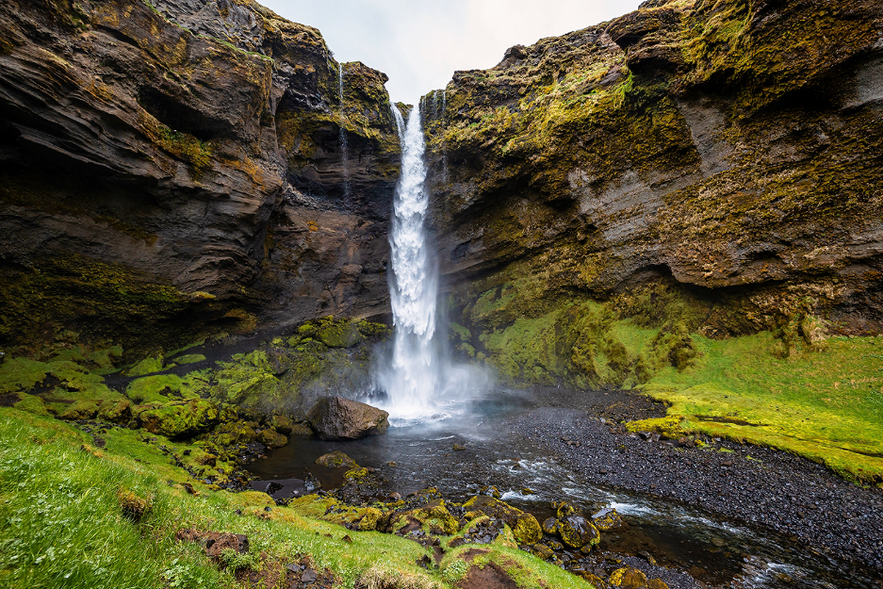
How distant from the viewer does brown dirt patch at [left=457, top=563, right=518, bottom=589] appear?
246 inches

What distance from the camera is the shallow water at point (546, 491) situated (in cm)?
848

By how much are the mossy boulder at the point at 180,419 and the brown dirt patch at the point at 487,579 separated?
16197 millimetres

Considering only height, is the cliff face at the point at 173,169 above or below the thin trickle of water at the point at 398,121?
below

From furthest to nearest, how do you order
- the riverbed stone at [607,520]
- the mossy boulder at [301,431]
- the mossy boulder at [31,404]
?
the mossy boulder at [301,431] < the mossy boulder at [31,404] < the riverbed stone at [607,520]

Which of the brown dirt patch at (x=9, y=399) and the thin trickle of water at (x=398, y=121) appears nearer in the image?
the brown dirt patch at (x=9, y=399)

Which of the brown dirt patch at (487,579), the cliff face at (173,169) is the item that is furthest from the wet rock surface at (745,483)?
the cliff face at (173,169)

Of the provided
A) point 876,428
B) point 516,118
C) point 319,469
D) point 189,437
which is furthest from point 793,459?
point 516,118

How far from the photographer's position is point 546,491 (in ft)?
41.8

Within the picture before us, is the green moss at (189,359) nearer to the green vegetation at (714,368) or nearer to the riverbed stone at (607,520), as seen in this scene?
the green vegetation at (714,368)

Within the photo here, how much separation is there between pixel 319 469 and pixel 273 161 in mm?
23903

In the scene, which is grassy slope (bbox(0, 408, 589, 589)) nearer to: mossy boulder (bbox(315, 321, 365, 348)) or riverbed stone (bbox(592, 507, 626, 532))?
Answer: riverbed stone (bbox(592, 507, 626, 532))

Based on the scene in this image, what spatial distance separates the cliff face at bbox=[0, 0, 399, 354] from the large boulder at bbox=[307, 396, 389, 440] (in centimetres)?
1295

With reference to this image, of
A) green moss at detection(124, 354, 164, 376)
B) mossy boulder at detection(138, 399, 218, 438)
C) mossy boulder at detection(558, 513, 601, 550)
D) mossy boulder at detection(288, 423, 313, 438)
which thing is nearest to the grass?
mossy boulder at detection(558, 513, 601, 550)

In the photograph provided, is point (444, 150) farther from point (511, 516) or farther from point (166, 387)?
point (511, 516)
